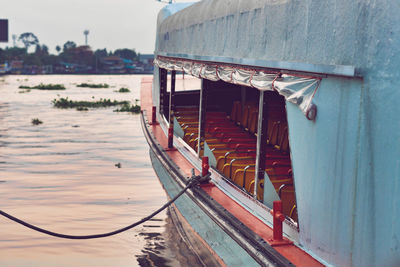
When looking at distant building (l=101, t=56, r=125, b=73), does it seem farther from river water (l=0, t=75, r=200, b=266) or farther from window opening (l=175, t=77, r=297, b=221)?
window opening (l=175, t=77, r=297, b=221)

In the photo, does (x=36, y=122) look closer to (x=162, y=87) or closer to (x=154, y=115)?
(x=154, y=115)

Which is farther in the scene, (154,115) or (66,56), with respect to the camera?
(66,56)

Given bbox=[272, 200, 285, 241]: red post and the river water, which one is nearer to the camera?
bbox=[272, 200, 285, 241]: red post

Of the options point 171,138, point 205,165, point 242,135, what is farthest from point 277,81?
point 171,138

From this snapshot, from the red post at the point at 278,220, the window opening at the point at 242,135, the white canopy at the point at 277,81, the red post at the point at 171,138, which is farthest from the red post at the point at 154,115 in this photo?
the red post at the point at 278,220

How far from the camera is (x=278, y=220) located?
4.39 metres

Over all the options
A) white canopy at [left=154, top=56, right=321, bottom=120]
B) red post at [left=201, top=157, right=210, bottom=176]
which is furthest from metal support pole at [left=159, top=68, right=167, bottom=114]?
red post at [left=201, top=157, right=210, bottom=176]

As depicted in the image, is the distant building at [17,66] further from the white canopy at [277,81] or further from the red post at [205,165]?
the white canopy at [277,81]

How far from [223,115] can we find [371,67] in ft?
28.3

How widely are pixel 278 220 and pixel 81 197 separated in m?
6.83

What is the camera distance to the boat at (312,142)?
10.9ft

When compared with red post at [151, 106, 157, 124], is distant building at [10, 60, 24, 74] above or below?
above

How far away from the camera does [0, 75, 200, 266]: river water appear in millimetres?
7551

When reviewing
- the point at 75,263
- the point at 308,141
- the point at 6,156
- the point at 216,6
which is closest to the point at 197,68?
the point at 216,6
